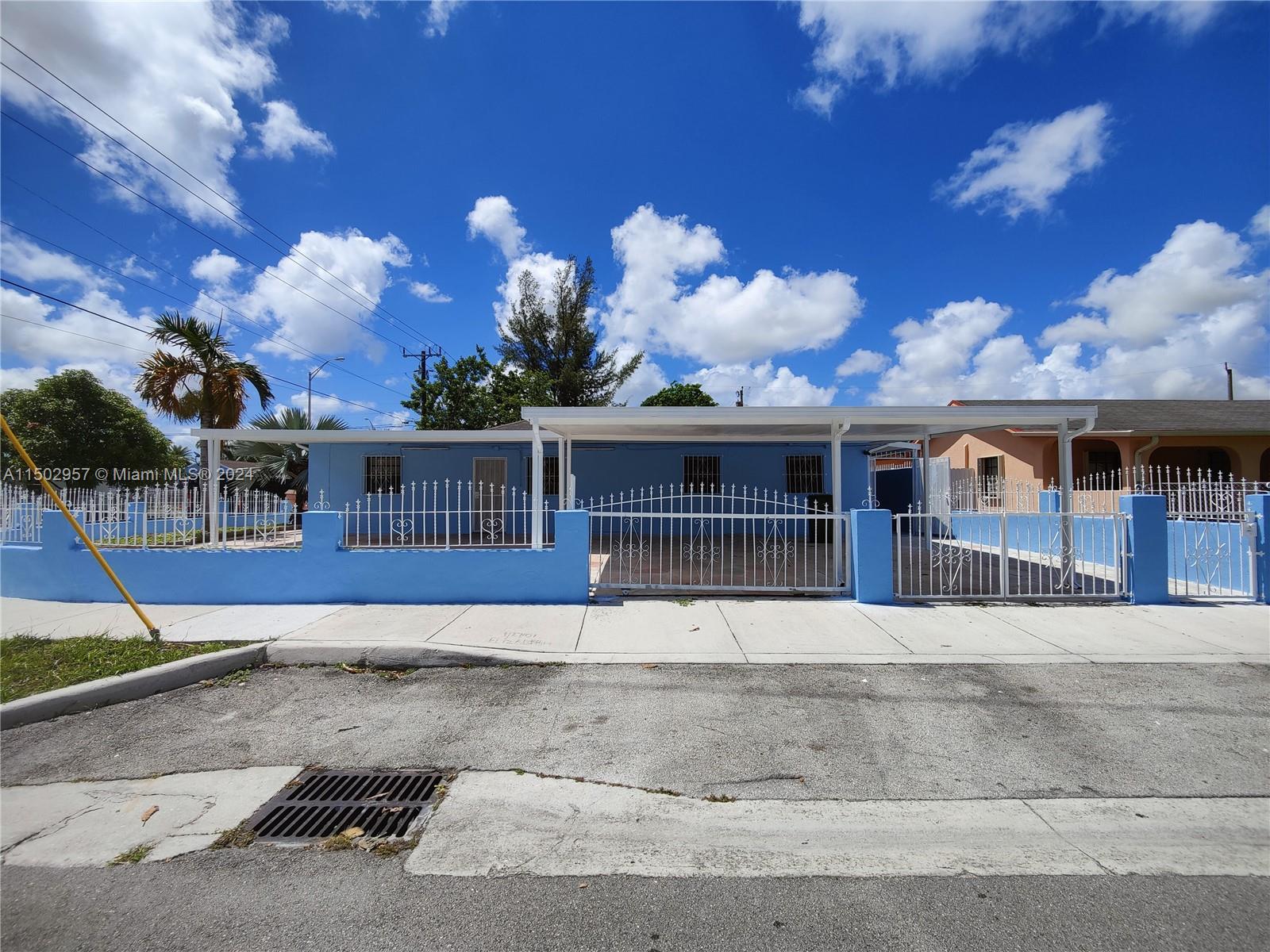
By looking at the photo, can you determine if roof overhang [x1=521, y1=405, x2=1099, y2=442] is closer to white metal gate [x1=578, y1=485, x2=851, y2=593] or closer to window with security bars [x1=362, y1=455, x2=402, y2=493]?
white metal gate [x1=578, y1=485, x2=851, y2=593]

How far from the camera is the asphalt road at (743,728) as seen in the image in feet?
11.9

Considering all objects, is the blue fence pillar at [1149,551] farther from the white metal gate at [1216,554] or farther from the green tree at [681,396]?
the green tree at [681,396]

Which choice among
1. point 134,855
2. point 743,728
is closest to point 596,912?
point 743,728

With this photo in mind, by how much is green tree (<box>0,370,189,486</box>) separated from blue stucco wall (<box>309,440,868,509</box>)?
9.96m

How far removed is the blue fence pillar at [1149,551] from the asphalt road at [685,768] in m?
2.38

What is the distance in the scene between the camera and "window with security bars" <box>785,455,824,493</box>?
54.5 ft

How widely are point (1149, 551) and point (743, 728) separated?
22.1 ft

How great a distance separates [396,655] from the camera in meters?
5.73

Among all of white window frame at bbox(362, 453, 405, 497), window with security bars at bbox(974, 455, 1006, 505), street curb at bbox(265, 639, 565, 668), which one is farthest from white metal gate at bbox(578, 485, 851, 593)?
window with security bars at bbox(974, 455, 1006, 505)

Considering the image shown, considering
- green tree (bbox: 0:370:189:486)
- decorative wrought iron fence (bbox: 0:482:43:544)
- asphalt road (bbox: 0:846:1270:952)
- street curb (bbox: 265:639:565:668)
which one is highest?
green tree (bbox: 0:370:189:486)

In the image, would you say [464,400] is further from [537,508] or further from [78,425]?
[537,508]

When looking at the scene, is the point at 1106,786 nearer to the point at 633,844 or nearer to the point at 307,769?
the point at 633,844

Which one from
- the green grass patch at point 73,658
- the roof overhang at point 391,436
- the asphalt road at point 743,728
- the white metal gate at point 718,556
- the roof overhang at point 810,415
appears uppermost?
the roof overhang at point 391,436

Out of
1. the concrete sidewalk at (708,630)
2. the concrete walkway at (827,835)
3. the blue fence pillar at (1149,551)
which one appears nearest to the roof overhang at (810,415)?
the blue fence pillar at (1149,551)
